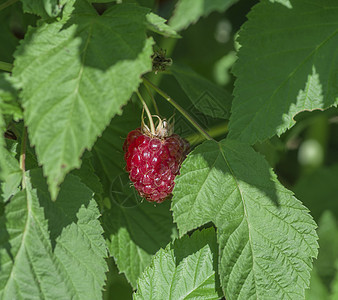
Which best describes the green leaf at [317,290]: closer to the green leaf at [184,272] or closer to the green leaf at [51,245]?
the green leaf at [184,272]

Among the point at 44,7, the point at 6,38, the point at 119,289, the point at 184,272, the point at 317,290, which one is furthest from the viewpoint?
the point at 317,290

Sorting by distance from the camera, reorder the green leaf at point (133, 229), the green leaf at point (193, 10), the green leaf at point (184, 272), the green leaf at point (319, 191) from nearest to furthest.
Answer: the green leaf at point (193, 10)
the green leaf at point (184, 272)
the green leaf at point (133, 229)
the green leaf at point (319, 191)

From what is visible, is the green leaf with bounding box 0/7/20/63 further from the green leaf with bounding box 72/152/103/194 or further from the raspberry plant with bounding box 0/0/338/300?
the green leaf with bounding box 72/152/103/194

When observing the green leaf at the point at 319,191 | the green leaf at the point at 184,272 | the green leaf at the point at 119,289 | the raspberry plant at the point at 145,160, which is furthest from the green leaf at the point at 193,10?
the green leaf at the point at 319,191

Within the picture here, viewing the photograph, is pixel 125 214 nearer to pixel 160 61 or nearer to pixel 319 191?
pixel 160 61

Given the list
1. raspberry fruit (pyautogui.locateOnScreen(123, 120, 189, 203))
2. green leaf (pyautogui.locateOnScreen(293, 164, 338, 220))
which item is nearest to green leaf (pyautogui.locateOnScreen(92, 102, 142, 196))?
raspberry fruit (pyautogui.locateOnScreen(123, 120, 189, 203))

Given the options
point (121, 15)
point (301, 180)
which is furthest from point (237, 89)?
point (301, 180)

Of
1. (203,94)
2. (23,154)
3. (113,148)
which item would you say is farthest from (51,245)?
(203,94)

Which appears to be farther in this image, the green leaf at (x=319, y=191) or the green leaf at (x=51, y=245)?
the green leaf at (x=319, y=191)
